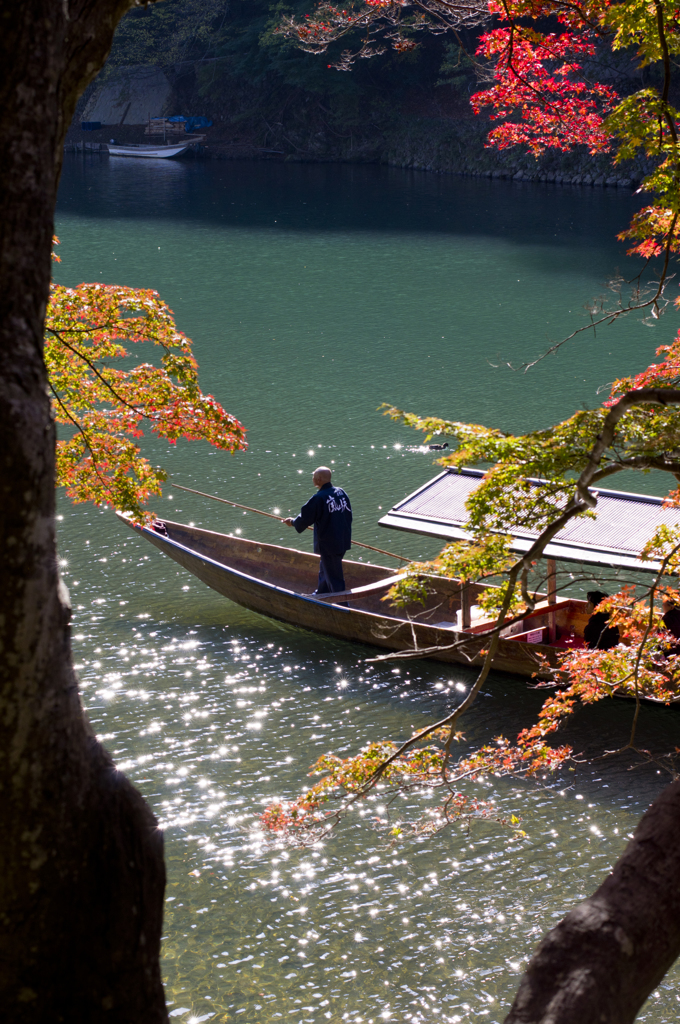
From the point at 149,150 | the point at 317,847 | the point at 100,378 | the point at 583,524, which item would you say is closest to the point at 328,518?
the point at 583,524

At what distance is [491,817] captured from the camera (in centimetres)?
712

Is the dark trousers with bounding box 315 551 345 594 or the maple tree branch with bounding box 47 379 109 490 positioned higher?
the maple tree branch with bounding box 47 379 109 490

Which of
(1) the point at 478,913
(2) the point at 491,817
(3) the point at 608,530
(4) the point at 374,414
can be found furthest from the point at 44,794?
(4) the point at 374,414

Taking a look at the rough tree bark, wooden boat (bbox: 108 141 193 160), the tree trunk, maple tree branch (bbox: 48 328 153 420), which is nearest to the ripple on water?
maple tree branch (bbox: 48 328 153 420)

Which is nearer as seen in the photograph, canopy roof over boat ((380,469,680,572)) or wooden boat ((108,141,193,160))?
canopy roof over boat ((380,469,680,572))

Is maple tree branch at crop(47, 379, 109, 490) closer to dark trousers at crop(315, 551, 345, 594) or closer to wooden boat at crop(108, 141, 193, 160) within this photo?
dark trousers at crop(315, 551, 345, 594)

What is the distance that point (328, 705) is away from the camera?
28.8 feet

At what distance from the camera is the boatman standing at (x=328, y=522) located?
9.59 m

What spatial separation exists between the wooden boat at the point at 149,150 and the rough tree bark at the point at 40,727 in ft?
163

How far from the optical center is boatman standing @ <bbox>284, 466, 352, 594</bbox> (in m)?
9.59

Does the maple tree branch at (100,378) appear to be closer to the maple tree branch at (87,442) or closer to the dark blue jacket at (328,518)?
the maple tree branch at (87,442)

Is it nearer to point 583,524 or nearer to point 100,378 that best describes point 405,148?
point 583,524

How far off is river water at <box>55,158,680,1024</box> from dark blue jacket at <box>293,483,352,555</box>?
3.47ft

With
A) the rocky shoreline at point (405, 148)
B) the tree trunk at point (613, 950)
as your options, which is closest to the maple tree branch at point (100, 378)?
the tree trunk at point (613, 950)
